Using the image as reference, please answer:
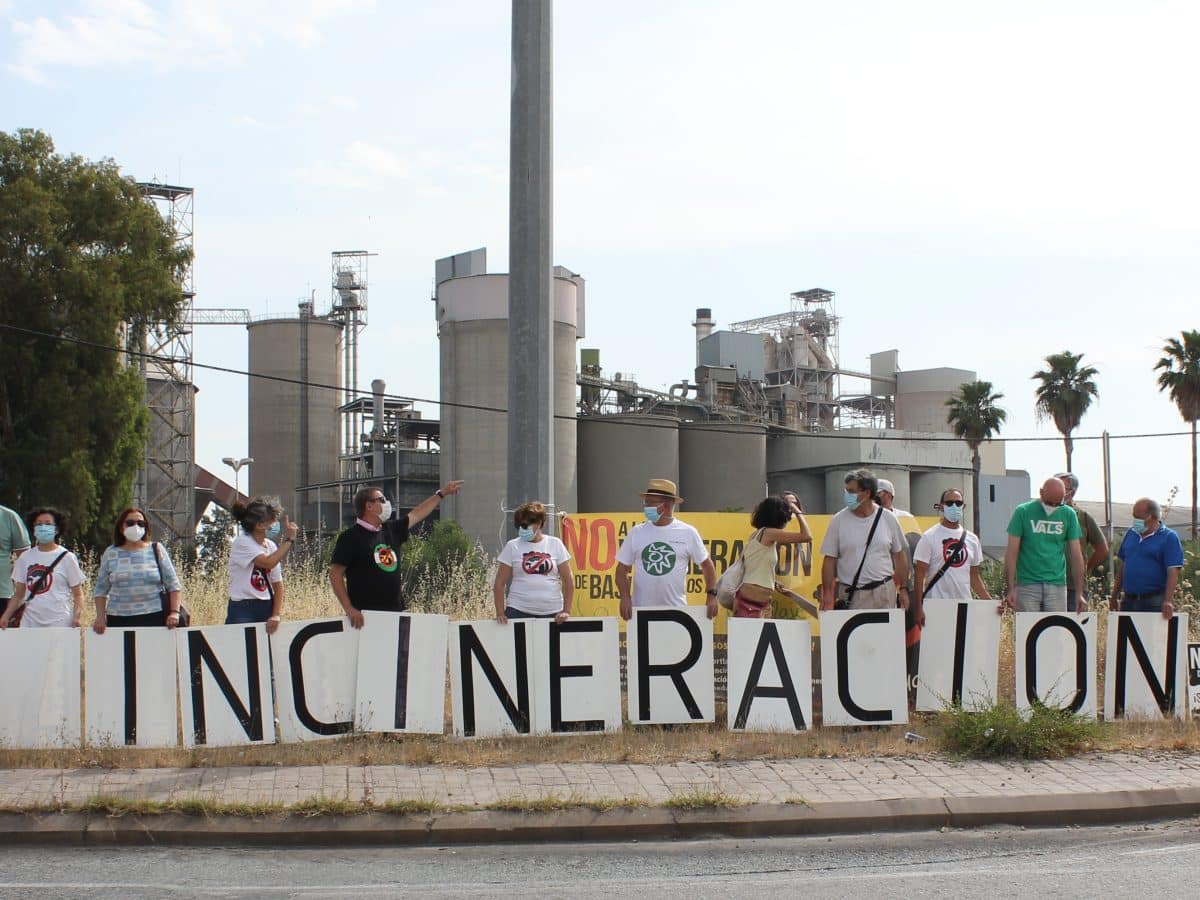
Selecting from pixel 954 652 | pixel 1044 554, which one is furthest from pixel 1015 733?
pixel 1044 554

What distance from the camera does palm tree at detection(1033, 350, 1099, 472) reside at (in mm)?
59875

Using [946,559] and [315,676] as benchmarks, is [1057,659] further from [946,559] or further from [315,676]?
[315,676]

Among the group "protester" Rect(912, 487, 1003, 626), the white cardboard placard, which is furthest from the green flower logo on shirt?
"protester" Rect(912, 487, 1003, 626)

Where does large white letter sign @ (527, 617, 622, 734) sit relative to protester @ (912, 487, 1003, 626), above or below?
below

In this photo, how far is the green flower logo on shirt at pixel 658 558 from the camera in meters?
9.55

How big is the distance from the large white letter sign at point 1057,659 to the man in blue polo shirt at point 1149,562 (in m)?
1.33

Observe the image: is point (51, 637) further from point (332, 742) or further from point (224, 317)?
point (224, 317)

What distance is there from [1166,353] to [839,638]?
165 feet

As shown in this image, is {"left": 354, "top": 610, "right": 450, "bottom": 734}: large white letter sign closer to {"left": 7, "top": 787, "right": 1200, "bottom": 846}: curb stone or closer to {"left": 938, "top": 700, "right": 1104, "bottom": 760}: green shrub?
{"left": 7, "top": 787, "right": 1200, "bottom": 846}: curb stone

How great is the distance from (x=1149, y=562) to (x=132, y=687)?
7685 millimetres

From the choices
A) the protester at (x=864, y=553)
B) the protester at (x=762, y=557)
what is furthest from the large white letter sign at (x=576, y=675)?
the protester at (x=864, y=553)

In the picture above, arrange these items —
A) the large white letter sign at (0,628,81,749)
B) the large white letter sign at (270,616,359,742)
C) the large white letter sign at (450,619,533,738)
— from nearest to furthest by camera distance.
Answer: the large white letter sign at (0,628,81,749) → the large white letter sign at (270,616,359,742) → the large white letter sign at (450,619,533,738)

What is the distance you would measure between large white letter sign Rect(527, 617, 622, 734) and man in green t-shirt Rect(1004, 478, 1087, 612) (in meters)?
A: 3.43

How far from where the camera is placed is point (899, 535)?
32.0 feet
